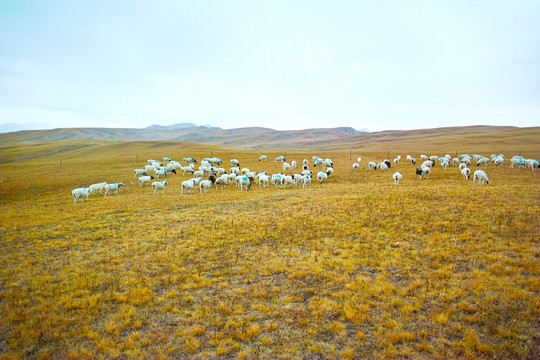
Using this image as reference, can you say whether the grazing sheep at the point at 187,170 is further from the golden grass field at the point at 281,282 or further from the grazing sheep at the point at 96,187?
the golden grass field at the point at 281,282

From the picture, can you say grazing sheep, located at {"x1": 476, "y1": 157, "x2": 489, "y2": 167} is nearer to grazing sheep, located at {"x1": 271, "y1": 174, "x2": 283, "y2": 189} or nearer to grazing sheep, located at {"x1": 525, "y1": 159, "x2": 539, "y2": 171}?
grazing sheep, located at {"x1": 525, "y1": 159, "x2": 539, "y2": 171}

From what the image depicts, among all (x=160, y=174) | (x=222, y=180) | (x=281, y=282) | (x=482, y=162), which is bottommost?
(x=281, y=282)

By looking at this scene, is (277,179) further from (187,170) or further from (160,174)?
(187,170)

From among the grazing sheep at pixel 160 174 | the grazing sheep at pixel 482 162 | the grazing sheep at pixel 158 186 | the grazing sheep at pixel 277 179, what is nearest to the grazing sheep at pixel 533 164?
the grazing sheep at pixel 482 162

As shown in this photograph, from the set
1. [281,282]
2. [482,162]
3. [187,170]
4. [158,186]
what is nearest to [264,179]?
[158,186]

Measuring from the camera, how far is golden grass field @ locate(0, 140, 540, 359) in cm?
666

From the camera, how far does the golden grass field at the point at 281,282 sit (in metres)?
6.66

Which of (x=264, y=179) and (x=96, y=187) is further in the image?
(x=264, y=179)

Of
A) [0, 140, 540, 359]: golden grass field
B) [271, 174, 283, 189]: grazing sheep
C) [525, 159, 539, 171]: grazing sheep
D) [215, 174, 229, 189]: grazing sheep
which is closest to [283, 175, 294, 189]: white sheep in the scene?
[271, 174, 283, 189]: grazing sheep

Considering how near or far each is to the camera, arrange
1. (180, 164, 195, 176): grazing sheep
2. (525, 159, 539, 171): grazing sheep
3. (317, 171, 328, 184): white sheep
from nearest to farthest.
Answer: (317, 171, 328, 184): white sheep
(525, 159, 539, 171): grazing sheep
(180, 164, 195, 176): grazing sheep

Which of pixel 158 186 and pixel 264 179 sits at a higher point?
pixel 264 179

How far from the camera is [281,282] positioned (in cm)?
973

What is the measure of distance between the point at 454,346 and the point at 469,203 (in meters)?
15.0

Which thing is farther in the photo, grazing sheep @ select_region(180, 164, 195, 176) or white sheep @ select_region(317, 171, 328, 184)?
grazing sheep @ select_region(180, 164, 195, 176)
